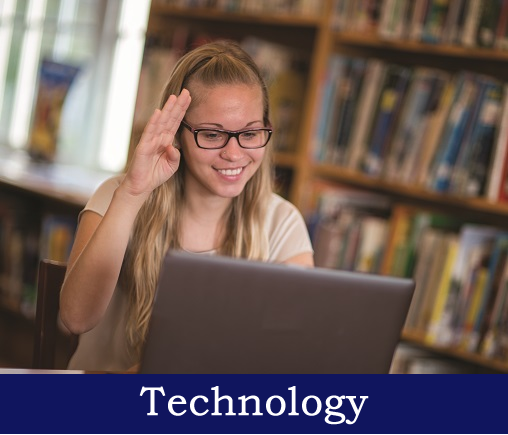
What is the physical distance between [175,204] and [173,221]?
0.04 meters

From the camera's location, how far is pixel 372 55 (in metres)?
3.02

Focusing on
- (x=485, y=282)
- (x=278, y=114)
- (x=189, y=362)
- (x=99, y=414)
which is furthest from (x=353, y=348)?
(x=278, y=114)

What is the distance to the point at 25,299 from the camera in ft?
13.0

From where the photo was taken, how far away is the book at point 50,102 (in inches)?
163

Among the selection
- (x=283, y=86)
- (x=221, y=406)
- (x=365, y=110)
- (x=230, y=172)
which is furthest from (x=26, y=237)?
(x=221, y=406)

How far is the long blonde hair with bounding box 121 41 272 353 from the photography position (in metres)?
1.65

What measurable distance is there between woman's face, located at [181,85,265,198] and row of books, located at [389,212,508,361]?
107 cm

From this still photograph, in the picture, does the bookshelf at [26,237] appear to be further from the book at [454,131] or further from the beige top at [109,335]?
the beige top at [109,335]

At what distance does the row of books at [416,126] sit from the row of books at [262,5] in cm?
19

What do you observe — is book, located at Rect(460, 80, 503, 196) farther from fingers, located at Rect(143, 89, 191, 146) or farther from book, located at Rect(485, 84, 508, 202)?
fingers, located at Rect(143, 89, 191, 146)

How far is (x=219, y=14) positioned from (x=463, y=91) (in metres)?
1.03

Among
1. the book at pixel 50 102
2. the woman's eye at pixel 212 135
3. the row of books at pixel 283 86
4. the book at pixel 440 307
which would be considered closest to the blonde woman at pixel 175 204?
the woman's eye at pixel 212 135

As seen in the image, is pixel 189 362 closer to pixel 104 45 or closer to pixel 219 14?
pixel 219 14

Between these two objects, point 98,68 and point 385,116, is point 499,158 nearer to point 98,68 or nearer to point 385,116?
point 385,116
